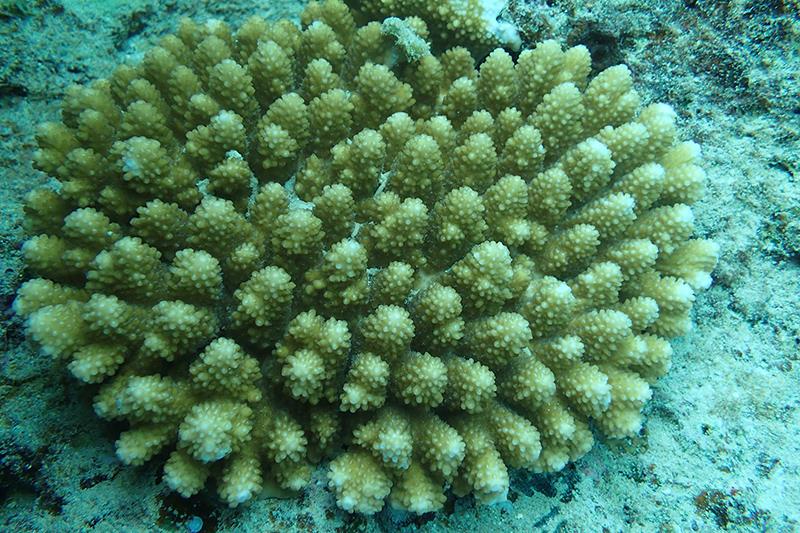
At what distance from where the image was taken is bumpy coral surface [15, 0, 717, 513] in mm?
2111

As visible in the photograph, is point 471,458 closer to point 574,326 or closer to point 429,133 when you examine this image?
point 574,326

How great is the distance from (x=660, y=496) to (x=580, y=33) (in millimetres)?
2627

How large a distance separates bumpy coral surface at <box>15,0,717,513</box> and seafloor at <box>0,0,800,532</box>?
26 centimetres

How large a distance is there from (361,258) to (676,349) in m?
1.92

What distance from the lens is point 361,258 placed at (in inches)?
87.3

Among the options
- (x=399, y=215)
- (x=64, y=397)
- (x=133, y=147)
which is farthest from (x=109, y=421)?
(x=399, y=215)

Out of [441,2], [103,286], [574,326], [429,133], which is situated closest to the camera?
[103,286]

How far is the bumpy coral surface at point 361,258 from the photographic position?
211 cm

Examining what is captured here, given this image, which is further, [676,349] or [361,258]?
[676,349]

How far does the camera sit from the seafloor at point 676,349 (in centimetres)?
218

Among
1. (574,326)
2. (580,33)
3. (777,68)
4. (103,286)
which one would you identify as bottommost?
(103,286)

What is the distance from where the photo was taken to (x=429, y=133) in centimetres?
264

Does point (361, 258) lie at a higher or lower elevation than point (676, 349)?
lower

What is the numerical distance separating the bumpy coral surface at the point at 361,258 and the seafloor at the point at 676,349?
10.1 inches
